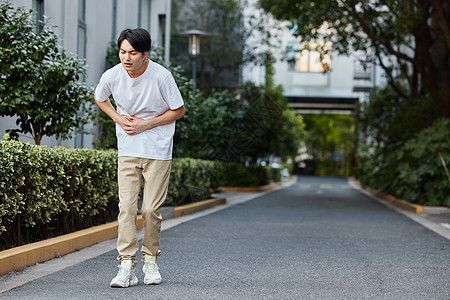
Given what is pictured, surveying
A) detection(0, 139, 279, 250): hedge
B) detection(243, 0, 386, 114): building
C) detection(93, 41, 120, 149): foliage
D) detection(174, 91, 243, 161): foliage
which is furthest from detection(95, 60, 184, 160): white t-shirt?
detection(243, 0, 386, 114): building

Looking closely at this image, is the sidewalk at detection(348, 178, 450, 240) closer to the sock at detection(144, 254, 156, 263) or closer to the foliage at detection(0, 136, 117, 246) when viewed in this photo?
the foliage at detection(0, 136, 117, 246)

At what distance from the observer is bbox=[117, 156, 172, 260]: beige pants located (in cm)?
483

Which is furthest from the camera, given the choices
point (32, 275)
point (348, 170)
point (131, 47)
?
point (348, 170)

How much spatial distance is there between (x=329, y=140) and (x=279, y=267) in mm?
70197

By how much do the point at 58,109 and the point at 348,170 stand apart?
66312 millimetres

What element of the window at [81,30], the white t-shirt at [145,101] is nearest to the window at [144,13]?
the window at [81,30]

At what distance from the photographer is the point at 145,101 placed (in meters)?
4.89

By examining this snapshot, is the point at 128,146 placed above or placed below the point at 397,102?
below

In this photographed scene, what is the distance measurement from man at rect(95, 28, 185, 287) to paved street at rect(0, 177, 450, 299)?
0.33 metres

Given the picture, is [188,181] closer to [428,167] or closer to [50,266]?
[428,167]

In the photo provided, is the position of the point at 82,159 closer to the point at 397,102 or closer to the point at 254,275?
the point at 254,275

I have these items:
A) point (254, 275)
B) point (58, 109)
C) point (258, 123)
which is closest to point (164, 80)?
point (254, 275)

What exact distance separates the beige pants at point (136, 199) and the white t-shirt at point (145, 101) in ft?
0.27

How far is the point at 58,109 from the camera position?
9.00m
